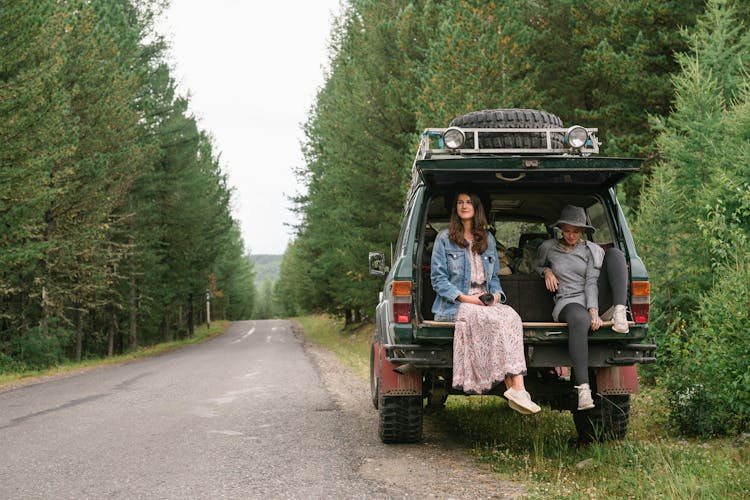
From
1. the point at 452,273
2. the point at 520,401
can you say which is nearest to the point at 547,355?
the point at 520,401

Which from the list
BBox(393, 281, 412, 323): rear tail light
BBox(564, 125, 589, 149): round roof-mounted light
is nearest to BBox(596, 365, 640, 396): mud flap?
BBox(393, 281, 412, 323): rear tail light

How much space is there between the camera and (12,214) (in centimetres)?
1396

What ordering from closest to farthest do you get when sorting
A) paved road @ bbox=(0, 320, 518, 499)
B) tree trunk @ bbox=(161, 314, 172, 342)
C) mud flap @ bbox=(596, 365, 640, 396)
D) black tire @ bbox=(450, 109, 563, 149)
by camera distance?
1. paved road @ bbox=(0, 320, 518, 499)
2. mud flap @ bbox=(596, 365, 640, 396)
3. black tire @ bbox=(450, 109, 563, 149)
4. tree trunk @ bbox=(161, 314, 172, 342)

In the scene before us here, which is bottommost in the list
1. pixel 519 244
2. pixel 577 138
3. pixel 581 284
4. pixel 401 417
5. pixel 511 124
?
pixel 401 417

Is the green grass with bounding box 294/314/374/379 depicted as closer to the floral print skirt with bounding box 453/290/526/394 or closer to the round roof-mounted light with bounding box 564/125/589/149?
the floral print skirt with bounding box 453/290/526/394

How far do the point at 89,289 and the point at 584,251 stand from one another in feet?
55.9

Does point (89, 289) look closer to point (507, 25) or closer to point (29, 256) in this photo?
point (29, 256)

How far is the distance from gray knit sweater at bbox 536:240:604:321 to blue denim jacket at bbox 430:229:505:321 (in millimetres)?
501

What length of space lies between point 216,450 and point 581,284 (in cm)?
358

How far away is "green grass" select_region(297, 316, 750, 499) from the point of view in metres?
4.00

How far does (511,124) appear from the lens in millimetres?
7012

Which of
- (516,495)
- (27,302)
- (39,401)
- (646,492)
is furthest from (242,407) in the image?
(27,302)


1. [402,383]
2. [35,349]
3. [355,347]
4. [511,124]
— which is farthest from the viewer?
[355,347]

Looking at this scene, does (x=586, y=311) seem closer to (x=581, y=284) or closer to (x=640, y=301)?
(x=581, y=284)
